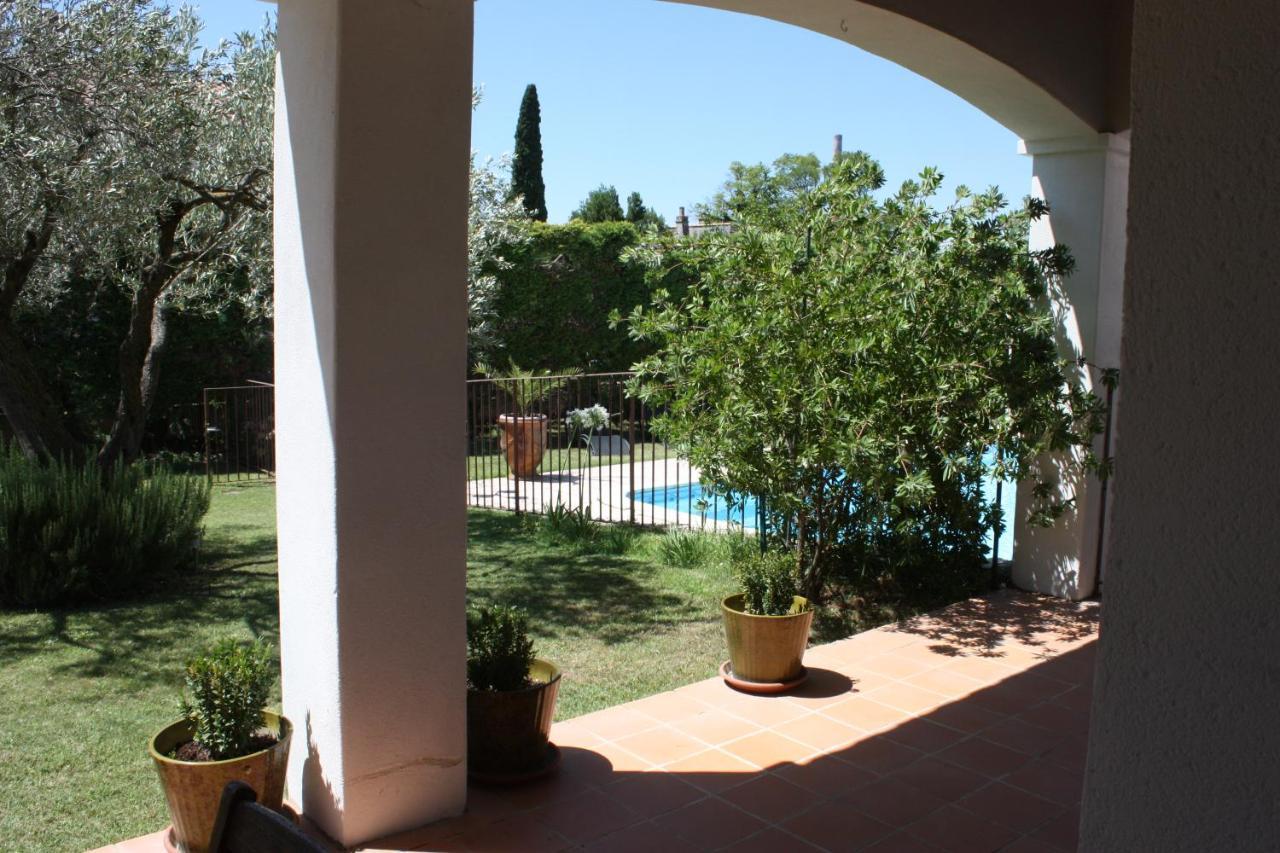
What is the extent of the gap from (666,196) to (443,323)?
25.1 metres

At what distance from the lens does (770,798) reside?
11.5 feet

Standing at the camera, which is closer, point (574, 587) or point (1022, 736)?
point (1022, 736)

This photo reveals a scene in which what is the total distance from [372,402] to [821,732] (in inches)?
91.0

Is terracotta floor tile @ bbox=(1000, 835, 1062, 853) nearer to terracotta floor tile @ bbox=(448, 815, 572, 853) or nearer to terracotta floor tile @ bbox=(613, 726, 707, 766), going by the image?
terracotta floor tile @ bbox=(613, 726, 707, 766)

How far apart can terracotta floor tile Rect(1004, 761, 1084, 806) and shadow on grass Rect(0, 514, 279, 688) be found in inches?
153

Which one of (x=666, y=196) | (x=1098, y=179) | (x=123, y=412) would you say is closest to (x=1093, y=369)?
(x=1098, y=179)

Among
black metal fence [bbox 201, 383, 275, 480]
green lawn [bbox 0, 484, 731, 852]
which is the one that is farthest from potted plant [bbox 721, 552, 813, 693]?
black metal fence [bbox 201, 383, 275, 480]

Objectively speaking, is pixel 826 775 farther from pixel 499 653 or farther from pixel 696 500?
pixel 696 500

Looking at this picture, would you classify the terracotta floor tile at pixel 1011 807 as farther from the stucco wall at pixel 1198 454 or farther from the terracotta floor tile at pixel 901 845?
the stucco wall at pixel 1198 454

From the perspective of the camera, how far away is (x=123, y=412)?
758 cm

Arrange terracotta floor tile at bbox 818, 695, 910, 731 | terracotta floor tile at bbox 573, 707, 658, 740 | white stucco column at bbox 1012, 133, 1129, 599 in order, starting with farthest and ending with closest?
white stucco column at bbox 1012, 133, 1129, 599, terracotta floor tile at bbox 818, 695, 910, 731, terracotta floor tile at bbox 573, 707, 658, 740

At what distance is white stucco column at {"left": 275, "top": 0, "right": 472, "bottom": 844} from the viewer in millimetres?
2861

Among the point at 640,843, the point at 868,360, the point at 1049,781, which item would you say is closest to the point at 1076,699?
the point at 1049,781

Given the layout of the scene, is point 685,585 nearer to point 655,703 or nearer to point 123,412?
point 655,703
